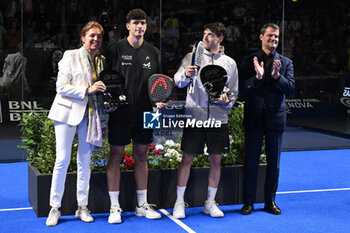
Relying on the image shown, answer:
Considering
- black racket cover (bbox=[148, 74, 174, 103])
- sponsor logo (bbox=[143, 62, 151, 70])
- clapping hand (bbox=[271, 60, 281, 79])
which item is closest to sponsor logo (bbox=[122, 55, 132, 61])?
sponsor logo (bbox=[143, 62, 151, 70])

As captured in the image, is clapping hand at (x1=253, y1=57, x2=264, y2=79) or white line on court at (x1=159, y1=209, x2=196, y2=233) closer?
white line on court at (x1=159, y1=209, x2=196, y2=233)

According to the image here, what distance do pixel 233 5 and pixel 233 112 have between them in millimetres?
3803

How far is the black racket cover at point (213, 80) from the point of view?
6112 mm

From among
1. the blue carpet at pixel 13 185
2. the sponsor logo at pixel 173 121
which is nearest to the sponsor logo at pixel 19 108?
the blue carpet at pixel 13 185

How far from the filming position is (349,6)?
11656 mm

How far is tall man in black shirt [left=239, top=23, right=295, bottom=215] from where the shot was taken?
630 cm

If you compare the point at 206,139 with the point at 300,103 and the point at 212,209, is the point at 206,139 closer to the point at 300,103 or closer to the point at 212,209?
the point at 212,209

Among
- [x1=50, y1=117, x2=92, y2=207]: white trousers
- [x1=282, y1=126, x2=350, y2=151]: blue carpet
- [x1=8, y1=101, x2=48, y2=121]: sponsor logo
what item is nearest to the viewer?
[x1=50, y1=117, x2=92, y2=207]: white trousers

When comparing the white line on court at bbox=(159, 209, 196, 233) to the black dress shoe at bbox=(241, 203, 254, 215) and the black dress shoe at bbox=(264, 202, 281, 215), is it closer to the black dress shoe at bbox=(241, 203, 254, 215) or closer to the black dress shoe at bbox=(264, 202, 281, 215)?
the black dress shoe at bbox=(241, 203, 254, 215)

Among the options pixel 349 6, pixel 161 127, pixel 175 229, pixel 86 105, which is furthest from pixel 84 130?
pixel 349 6

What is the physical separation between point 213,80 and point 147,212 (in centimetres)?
157

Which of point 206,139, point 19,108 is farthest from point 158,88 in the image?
point 19,108

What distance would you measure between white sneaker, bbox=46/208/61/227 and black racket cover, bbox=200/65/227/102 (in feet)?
6.51

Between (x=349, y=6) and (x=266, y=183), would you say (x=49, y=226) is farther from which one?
(x=349, y=6)
